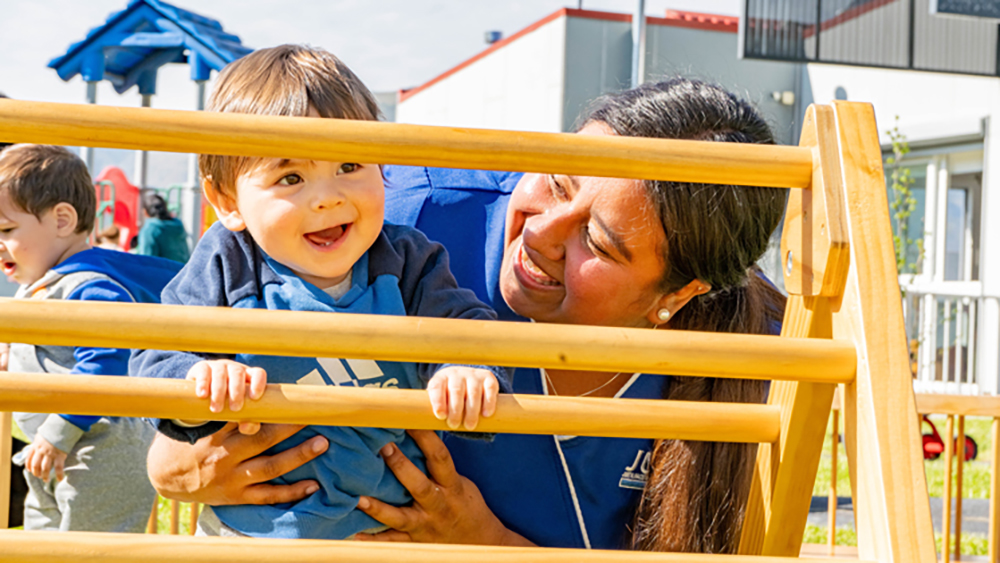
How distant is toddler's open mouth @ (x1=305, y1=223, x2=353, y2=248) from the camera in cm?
129

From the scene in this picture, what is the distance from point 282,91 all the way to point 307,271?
27 centimetres

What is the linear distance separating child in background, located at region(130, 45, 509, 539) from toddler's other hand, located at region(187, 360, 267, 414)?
1.02 ft

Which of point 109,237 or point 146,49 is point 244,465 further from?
point 146,49

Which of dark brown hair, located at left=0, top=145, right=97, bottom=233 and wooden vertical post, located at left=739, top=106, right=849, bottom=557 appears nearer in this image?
wooden vertical post, located at left=739, top=106, right=849, bottom=557

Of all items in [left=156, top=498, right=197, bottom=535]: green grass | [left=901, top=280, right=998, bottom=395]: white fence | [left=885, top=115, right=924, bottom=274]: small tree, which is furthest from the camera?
[left=901, top=280, right=998, bottom=395]: white fence

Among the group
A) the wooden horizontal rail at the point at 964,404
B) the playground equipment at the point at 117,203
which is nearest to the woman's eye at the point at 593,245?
the wooden horizontal rail at the point at 964,404

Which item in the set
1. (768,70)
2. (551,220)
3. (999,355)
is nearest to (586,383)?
(551,220)

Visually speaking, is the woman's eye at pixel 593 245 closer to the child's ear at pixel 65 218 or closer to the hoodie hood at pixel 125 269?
the hoodie hood at pixel 125 269

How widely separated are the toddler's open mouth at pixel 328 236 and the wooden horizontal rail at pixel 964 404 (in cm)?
227

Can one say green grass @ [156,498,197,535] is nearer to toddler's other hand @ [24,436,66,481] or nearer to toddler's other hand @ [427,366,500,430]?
toddler's other hand @ [24,436,66,481]

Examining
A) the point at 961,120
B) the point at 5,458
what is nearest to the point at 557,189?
the point at 5,458

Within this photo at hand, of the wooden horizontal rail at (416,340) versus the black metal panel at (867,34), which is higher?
the black metal panel at (867,34)

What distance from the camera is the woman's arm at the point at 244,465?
126cm

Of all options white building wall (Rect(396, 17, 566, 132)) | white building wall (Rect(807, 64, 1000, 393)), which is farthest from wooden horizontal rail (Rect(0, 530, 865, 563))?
white building wall (Rect(807, 64, 1000, 393))
